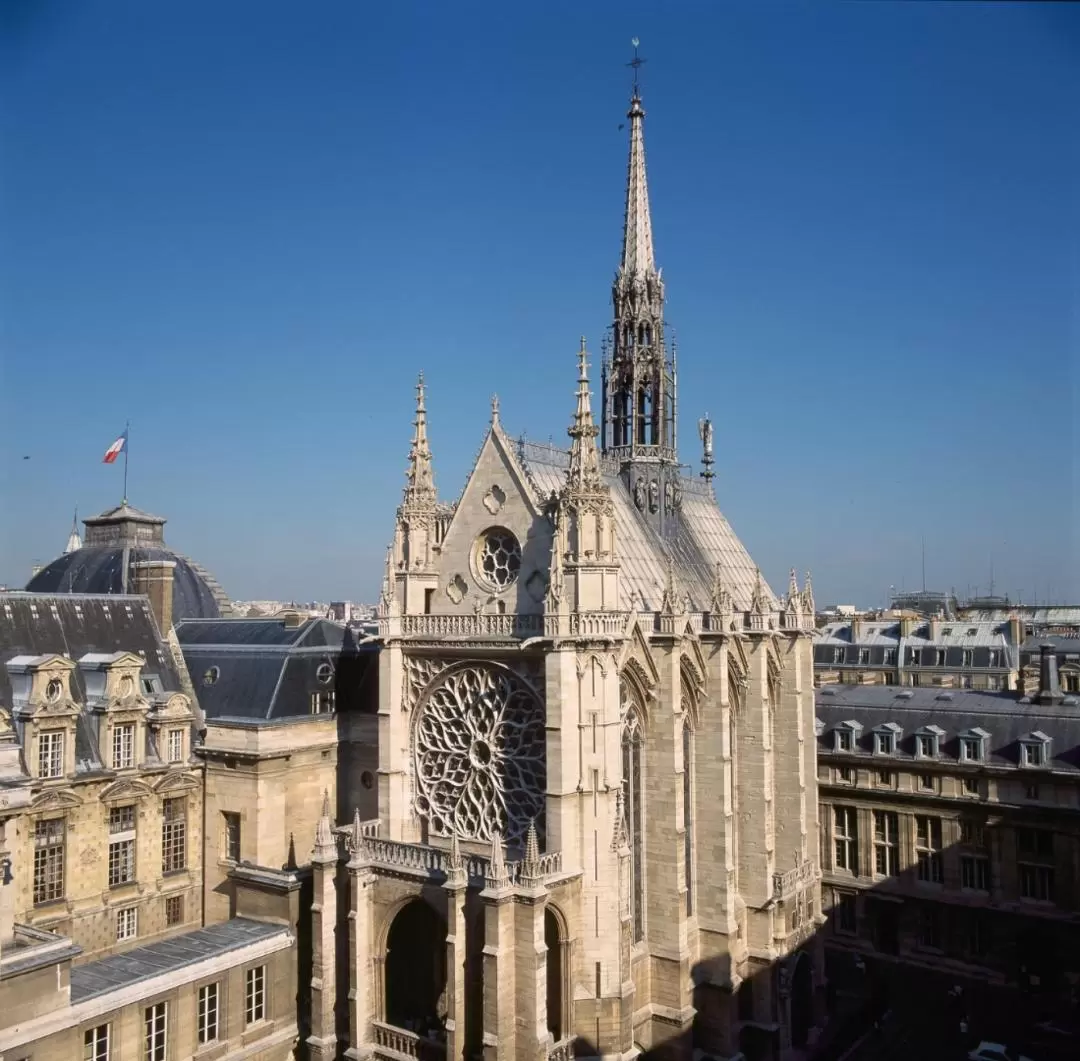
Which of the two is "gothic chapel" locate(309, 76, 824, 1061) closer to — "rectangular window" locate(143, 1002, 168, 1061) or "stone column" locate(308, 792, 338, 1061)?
"stone column" locate(308, 792, 338, 1061)

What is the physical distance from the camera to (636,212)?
46.4 metres

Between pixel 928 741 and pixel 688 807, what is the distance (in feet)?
64.6

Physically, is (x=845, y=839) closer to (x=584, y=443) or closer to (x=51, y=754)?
(x=584, y=443)

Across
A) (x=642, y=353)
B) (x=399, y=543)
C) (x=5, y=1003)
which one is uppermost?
(x=642, y=353)

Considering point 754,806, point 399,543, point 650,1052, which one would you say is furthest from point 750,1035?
point 399,543

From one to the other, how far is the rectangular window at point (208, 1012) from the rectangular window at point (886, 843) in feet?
111

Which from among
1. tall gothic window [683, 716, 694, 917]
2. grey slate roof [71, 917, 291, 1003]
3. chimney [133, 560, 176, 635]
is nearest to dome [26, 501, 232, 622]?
chimney [133, 560, 176, 635]

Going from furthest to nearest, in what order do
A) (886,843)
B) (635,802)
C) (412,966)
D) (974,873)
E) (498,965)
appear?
(886,843), (974,873), (412,966), (635,802), (498,965)

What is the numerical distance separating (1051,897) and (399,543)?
34080 mm

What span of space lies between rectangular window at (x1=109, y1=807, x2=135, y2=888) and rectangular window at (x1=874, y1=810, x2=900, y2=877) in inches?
1406

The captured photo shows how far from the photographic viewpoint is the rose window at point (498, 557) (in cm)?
3656

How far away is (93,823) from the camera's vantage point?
36.5 metres

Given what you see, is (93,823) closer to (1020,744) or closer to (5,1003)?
(5,1003)

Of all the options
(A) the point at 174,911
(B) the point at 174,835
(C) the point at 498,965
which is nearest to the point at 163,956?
Answer: (A) the point at 174,911
